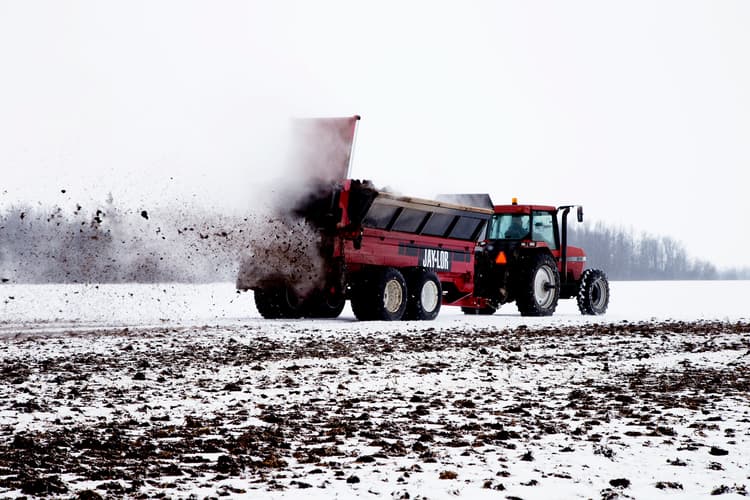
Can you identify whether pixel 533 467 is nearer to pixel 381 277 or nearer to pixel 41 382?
pixel 41 382

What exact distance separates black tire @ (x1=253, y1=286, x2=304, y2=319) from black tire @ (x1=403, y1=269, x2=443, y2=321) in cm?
251

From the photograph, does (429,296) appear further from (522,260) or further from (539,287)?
(539,287)

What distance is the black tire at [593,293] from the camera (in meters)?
24.2

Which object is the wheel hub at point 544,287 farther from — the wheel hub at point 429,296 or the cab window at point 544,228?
the wheel hub at point 429,296

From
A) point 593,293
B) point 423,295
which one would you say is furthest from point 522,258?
point 423,295

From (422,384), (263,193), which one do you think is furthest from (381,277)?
(422,384)

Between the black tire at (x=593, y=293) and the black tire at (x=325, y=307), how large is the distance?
6.70 metres

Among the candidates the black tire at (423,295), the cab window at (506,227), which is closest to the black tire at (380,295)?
the black tire at (423,295)

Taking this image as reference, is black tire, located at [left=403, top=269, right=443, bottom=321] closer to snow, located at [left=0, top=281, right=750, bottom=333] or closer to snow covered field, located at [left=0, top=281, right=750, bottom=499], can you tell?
snow, located at [left=0, top=281, right=750, bottom=333]

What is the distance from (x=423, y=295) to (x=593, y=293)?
257 inches

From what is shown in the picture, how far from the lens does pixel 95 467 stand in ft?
19.6

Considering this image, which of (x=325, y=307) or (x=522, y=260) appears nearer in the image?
(x=325, y=307)

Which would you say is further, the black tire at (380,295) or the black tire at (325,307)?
the black tire at (325,307)

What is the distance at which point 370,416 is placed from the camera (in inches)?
317
